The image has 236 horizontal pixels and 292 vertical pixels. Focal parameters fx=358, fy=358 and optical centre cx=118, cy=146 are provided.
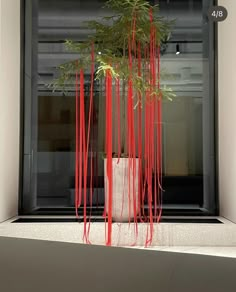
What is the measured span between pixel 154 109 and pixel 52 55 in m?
1.07

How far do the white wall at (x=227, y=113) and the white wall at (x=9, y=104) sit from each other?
171 cm

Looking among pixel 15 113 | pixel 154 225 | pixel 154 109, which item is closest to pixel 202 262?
pixel 154 225

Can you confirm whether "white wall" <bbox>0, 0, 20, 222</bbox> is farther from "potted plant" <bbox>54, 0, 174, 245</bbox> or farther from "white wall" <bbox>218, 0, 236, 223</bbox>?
"white wall" <bbox>218, 0, 236, 223</bbox>

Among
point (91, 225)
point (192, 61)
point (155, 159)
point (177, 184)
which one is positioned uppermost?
point (192, 61)

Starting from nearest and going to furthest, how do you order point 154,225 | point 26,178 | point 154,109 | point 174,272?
point 174,272
point 154,225
point 154,109
point 26,178

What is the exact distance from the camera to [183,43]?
315 centimetres

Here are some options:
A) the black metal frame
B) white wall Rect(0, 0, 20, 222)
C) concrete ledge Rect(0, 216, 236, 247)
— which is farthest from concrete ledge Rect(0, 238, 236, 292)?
the black metal frame

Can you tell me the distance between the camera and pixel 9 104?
2818 mm

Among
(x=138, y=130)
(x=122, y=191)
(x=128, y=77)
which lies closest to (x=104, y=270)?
(x=128, y=77)

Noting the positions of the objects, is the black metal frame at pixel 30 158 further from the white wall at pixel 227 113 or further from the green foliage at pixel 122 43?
the green foliage at pixel 122 43

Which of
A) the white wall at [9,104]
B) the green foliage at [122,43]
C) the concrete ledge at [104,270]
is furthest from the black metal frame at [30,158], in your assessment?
the concrete ledge at [104,270]

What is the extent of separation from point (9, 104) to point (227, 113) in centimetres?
172

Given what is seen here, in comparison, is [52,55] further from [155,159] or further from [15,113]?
[155,159]

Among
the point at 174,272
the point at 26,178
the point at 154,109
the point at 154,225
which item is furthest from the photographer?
the point at 26,178
